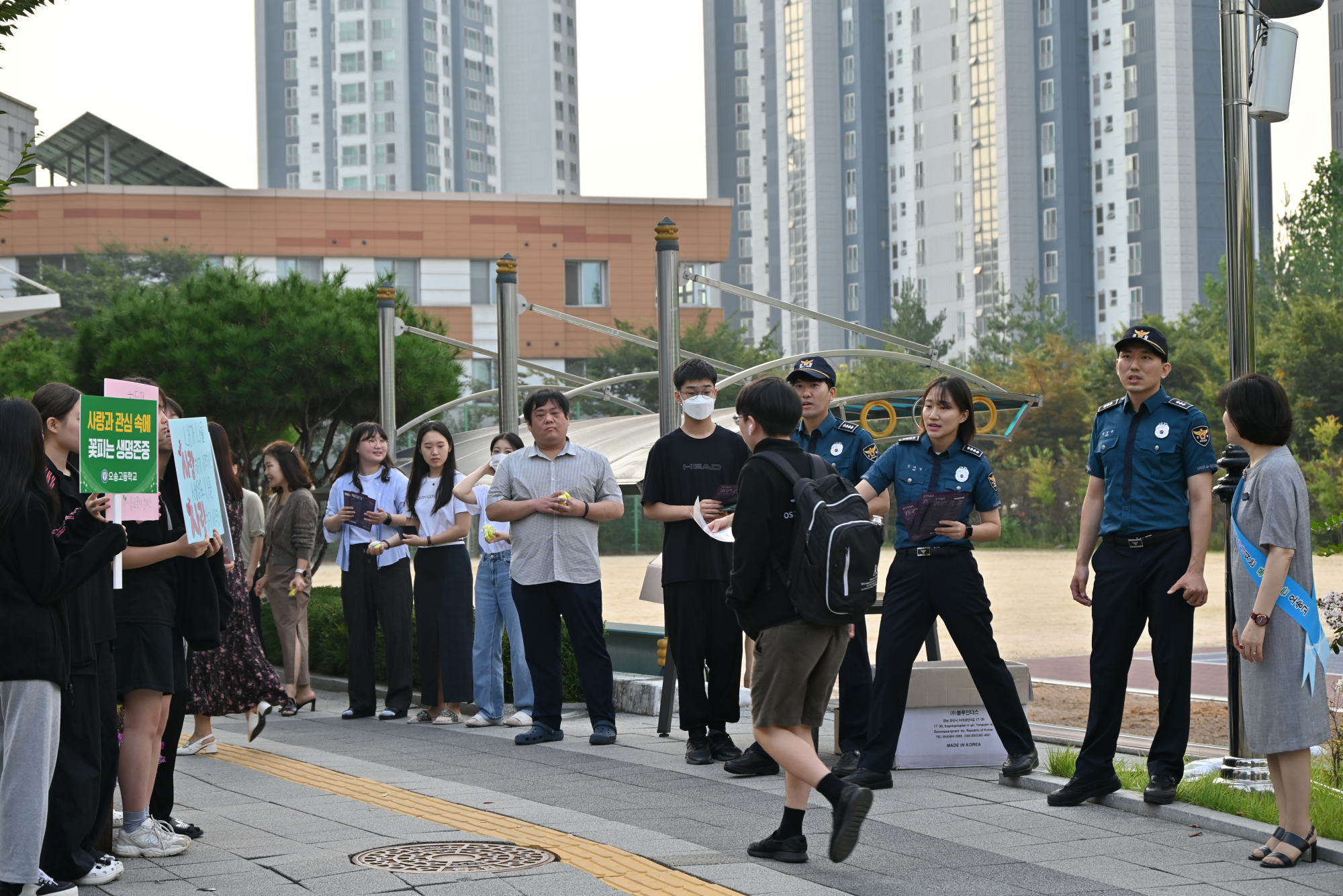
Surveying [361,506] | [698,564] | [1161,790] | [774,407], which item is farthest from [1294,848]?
[361,506]

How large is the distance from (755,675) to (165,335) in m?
13.8

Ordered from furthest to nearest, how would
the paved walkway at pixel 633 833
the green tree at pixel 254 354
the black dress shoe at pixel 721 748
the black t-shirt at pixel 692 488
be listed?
1. the green tree at pixel 254 354
2. the black t-shirt at pixel 692 488
3. the black dress shoe at pixel 721 748
4. the paved walkway at pixel 633 833

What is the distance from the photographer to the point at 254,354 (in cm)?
1764

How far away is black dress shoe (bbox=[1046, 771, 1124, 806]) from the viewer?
662 centimetres

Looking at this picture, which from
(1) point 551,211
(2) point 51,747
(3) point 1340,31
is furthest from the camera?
(3) point 1340,31

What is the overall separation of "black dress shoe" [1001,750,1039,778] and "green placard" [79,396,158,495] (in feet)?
12.9

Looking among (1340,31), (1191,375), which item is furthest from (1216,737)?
(1340,31)

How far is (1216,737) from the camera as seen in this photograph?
9.20 m

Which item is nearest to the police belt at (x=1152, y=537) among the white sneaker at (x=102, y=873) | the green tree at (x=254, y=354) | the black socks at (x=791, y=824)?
the black socks at (x=791, y=824)

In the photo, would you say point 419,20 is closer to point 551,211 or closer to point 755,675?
point 551,211

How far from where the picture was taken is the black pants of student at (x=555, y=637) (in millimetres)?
9141

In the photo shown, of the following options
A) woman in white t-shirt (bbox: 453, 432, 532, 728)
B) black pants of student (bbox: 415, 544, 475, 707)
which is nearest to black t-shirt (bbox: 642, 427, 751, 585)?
woman in white t-shirt (bbox: 453, 432, 532, 728)

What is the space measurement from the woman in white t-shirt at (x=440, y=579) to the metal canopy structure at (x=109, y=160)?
181ft

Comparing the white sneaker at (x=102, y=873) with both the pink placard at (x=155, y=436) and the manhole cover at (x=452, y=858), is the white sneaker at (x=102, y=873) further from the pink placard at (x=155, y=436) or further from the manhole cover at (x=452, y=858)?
the pink placard at (x=155, y=436)
